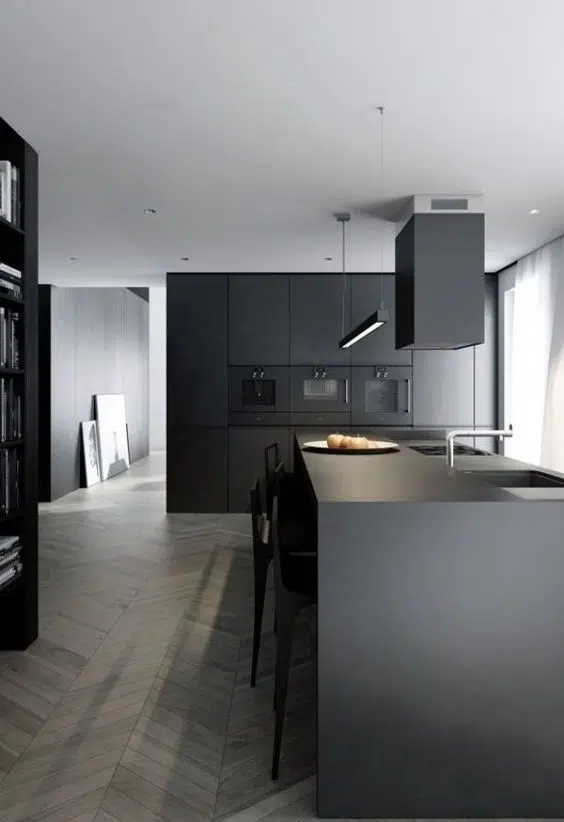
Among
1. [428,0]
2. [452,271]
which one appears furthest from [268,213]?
[428,0]

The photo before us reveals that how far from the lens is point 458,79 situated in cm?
285

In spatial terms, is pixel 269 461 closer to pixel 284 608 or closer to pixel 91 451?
pixel 284 608

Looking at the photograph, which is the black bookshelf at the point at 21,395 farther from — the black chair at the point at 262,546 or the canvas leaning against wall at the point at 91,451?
the canvas leaning against wall at the point at 91,451

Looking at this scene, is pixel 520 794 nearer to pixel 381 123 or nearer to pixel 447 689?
pixel 447 689

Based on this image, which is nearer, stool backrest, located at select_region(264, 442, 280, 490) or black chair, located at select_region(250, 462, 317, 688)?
black chair, located at select_region(250, 462, 317, 688)

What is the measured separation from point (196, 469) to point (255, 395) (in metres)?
0.98

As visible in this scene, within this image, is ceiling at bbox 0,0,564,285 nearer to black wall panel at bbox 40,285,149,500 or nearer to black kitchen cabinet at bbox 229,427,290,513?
black kitchen cabinet at bbox 229,427,290,513

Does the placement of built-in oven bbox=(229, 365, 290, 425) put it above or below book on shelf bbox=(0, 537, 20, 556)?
above

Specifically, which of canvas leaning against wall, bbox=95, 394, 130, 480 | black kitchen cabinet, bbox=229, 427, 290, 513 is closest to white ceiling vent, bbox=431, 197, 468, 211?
black kitchen cabinet, bbox=229, 427, 290, 513

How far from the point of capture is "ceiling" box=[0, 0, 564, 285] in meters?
2.40

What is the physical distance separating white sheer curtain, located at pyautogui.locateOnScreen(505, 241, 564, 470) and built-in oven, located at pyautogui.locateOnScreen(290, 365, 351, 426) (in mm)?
1673

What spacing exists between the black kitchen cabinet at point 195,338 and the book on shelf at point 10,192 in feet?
12.5

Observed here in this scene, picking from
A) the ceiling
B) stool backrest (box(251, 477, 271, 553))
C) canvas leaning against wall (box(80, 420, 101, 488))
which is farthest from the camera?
canvas leaning against wall (box(80, 420, 101, 488))

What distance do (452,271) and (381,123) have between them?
1.41 meters
